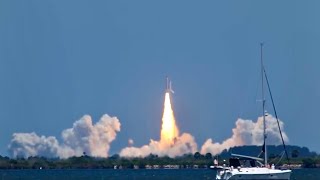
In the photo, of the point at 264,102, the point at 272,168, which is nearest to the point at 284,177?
the point at 272,168

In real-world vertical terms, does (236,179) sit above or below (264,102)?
below

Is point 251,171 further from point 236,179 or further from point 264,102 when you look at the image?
point 264,102

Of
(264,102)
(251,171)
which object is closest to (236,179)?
(251,171)

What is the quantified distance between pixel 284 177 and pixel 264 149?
7729 millimetres

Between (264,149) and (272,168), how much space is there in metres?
5.17

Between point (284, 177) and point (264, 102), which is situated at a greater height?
point (264, 102)

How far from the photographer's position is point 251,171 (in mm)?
171750

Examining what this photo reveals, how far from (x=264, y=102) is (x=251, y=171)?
15.0 metres

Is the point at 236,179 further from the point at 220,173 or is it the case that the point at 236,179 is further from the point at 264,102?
the point at 264,102

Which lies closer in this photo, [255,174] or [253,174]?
[255,174]

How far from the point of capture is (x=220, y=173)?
175500mm

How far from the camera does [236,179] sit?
171875 millimetres

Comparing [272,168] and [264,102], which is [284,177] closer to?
[272,168]

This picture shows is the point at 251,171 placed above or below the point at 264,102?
below
